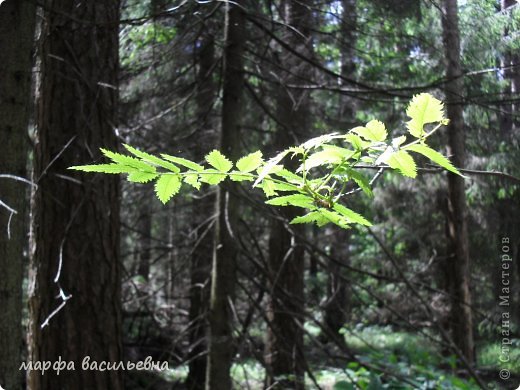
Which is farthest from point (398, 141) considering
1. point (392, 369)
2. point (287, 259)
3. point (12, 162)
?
point (287, 259)

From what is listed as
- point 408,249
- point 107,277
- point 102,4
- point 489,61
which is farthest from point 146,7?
point 408,249

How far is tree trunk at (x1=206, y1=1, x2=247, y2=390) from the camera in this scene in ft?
13.0

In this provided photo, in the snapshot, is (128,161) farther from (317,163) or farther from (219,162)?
(317,163)

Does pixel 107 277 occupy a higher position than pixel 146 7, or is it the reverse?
pixel 146 7

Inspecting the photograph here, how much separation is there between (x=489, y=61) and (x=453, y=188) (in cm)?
487

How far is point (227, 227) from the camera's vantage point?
4.02 meters

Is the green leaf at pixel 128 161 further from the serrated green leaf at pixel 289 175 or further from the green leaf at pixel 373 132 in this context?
the green leaf at pixel 373 132

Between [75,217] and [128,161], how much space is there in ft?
8.83

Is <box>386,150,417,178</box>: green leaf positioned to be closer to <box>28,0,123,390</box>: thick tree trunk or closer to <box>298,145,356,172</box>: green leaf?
<box>298,145,356,172</box>: green leaf

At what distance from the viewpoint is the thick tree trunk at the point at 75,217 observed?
11.1 feet

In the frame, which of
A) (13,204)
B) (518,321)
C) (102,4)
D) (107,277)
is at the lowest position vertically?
(518,321)

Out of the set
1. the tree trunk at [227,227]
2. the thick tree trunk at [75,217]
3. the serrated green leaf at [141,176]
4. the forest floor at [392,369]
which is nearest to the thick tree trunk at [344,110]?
the forest floor at [392,369]

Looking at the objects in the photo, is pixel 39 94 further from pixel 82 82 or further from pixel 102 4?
pixel 102 4

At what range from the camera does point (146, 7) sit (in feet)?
16.2
